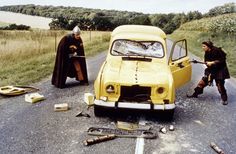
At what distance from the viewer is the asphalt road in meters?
6.93

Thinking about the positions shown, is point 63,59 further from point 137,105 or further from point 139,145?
point 139,145

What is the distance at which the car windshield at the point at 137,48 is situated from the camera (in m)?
10.1

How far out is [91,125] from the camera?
827 centimetres

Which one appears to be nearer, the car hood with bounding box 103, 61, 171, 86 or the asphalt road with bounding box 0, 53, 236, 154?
the asphalt road with bounding box 0, 53, 236, 154

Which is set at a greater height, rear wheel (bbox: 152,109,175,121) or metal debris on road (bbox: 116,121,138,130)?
rear wheel (bbox: 152,109,175,121)

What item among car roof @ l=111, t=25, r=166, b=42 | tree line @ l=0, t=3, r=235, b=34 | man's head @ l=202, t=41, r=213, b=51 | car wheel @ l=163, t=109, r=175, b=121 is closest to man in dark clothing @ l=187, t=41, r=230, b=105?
man's head @ l=202, t=41, r=213, b=51

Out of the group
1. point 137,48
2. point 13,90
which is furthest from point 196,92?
point 13,90

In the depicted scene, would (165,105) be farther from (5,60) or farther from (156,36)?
(5,60)

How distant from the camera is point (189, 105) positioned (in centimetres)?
1039

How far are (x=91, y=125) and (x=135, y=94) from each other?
1.15 m

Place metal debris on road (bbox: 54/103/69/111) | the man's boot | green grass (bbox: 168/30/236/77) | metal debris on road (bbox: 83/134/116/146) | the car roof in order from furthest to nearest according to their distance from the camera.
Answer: green grass (bbox: 168/30/236/77) < the man's boot < the car roof < metal debris on road (bbox: 54/103/69/111) < metal debris on road (bbox: 83/134/116/146)

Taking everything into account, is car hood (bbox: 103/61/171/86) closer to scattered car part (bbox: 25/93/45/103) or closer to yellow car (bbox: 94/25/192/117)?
yellow car (bbox: 94/25/192/117)

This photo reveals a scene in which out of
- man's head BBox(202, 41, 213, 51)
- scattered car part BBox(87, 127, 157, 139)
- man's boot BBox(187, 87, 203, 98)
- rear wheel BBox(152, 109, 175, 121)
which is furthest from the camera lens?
man's boot BBox(187, 87, 203, 98)

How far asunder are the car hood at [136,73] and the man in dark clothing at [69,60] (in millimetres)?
2860
